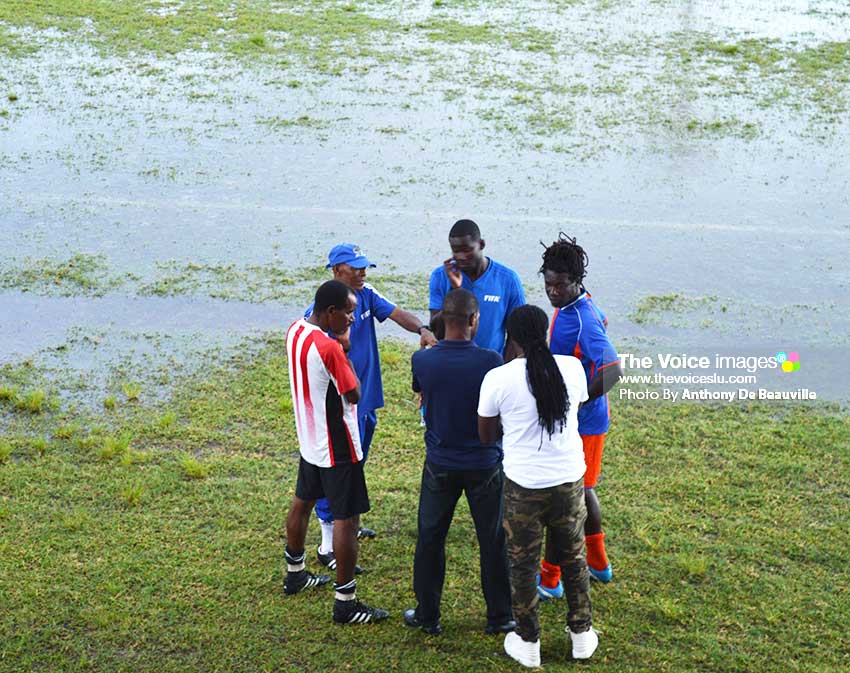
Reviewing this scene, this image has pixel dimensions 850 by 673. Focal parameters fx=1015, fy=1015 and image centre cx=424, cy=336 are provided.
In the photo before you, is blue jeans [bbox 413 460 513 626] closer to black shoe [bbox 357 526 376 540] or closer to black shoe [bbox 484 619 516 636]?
black shoe [bbox 484 619 516 636]

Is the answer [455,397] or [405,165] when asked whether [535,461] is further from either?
[405,165]

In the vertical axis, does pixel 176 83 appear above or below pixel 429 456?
above

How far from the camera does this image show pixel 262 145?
49.7 ft

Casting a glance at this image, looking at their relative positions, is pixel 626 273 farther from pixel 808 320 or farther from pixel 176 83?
pixel 176 83

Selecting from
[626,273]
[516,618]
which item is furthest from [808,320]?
[516,618]

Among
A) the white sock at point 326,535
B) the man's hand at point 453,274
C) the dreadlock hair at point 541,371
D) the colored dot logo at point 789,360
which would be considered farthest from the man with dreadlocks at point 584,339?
the colored dot logo at point 789,360

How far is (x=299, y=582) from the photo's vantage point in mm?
5934

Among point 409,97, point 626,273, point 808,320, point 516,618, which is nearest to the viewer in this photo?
point 516,618

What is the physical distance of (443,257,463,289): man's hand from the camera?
20.0 ft

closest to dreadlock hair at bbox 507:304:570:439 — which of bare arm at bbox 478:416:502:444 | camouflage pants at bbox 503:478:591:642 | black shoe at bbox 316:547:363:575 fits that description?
bare arm at bbox 478:416:502:444

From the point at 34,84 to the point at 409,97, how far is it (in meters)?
6.52

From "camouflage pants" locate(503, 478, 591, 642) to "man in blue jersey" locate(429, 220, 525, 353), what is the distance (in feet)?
4.20

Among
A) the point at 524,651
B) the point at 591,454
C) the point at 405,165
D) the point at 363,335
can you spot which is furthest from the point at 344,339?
the point at 405,165

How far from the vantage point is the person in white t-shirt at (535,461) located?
16.3 feet
